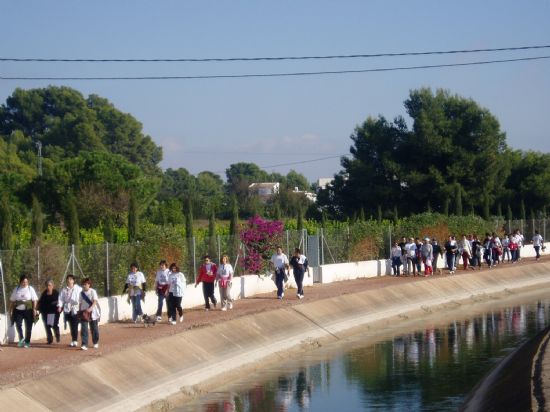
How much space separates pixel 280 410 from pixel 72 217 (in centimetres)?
1292

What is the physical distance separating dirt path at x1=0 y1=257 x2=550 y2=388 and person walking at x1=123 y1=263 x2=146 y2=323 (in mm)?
389

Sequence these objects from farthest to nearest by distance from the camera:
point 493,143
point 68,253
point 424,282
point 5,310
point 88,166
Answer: point 493,143 → point 88,166 → point 424,282 → point 68,253 → point 5,310

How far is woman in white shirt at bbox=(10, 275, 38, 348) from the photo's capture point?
79.4ft

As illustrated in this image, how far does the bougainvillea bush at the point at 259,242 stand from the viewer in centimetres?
3944

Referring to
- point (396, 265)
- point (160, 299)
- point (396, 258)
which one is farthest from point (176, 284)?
point (396, 265)

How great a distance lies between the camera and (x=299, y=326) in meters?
32.9

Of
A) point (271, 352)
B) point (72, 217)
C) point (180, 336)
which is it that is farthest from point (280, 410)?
point (72, 217)

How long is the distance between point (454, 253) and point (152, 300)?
21.7 meters

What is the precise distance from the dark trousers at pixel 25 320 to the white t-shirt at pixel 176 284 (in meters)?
5.49

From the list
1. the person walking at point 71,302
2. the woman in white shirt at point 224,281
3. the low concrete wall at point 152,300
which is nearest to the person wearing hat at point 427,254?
the low concrete wall at point 152,300

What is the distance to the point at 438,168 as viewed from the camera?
7675cm

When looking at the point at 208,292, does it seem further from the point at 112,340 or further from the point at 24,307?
the point at 24,307

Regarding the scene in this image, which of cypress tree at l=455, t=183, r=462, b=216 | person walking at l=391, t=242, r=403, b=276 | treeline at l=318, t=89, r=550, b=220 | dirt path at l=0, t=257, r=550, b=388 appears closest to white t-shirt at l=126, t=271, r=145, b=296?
dirt path at l=0, t=257, r=550, b=388

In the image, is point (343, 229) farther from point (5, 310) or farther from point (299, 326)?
point (5, 310)
